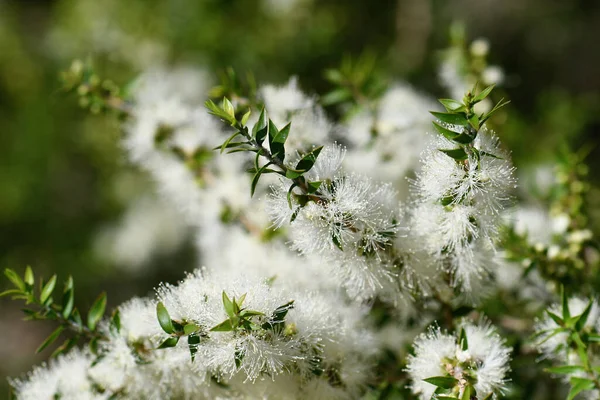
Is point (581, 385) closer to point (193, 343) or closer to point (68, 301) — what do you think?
point (193, 343)

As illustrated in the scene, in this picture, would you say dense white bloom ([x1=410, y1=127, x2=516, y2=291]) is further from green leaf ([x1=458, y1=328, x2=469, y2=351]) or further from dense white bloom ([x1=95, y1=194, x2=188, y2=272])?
dense white bloom ([x1=95, y1=194, x2=188, y2=272])

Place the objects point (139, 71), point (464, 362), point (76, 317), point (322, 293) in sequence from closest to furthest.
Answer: point (464, 362), point (76, 317), point (322, 293), point (139, 71)

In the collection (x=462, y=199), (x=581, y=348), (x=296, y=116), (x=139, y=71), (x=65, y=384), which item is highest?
(x=139, y=71)

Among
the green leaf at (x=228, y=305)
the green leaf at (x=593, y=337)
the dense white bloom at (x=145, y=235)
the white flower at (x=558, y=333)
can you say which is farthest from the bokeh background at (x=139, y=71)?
the green leaf at (x=228, y=305)

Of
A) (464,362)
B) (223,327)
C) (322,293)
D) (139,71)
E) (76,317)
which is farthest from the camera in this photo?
(139,71)

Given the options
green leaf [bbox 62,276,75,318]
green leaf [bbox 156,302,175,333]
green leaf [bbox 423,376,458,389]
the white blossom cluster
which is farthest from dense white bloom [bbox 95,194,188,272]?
green leaf [bbox 423,376,458,389]

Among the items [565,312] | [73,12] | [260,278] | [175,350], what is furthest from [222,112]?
[73,12]

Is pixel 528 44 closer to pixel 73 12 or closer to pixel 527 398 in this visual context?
pixel 73 12

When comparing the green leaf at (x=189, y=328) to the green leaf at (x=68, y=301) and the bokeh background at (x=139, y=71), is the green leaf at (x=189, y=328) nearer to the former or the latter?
the green leaf at (x=68, y=301)

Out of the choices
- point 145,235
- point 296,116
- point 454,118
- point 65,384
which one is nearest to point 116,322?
point 65,384
